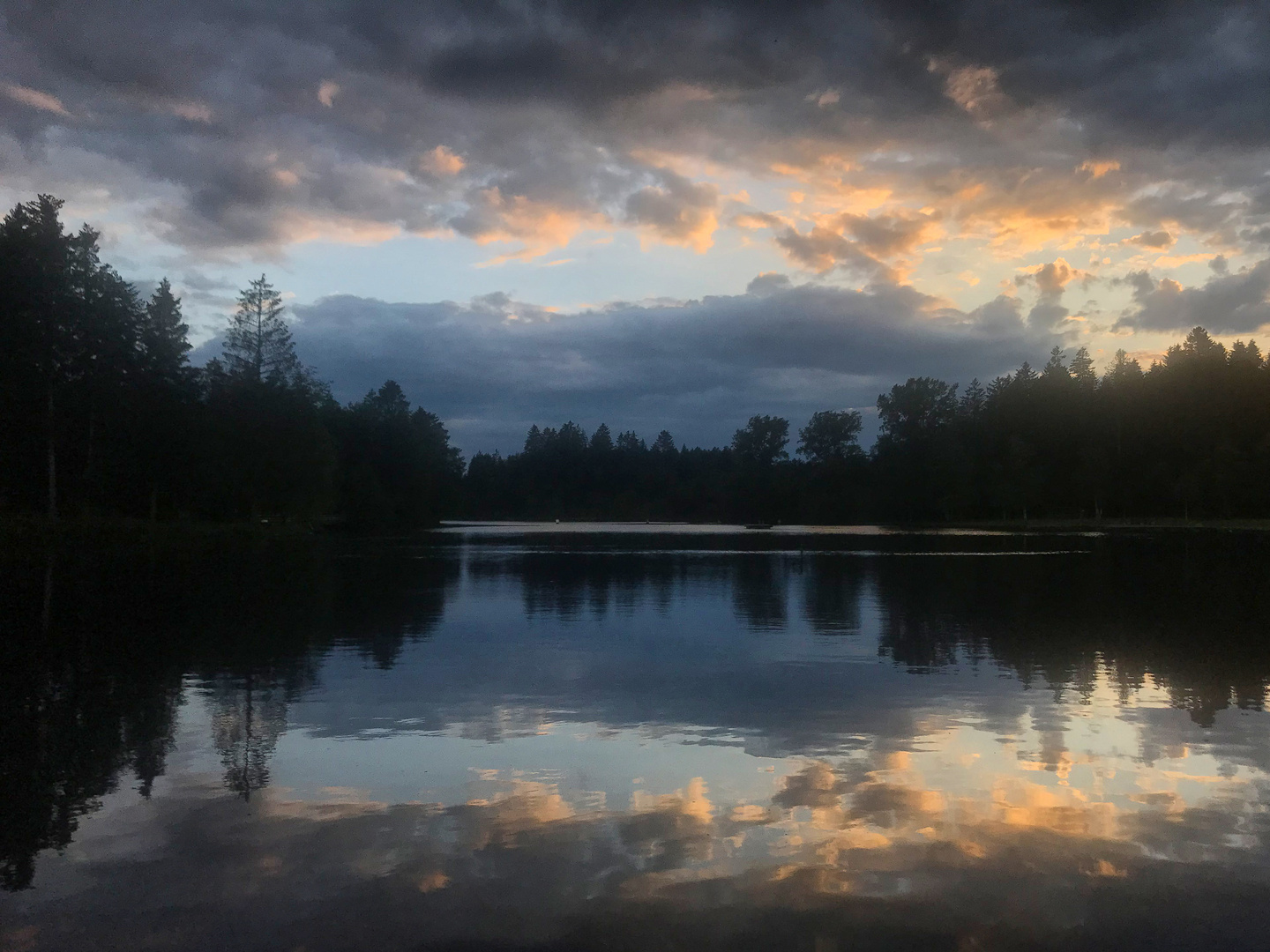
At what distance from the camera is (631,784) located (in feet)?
30.1

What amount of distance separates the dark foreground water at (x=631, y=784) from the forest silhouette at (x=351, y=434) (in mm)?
40692

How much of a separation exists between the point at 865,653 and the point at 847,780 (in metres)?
8.78

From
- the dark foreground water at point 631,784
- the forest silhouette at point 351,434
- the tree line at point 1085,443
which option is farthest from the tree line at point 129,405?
the tree line at point 1085,443

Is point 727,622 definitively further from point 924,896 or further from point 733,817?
point 924,896

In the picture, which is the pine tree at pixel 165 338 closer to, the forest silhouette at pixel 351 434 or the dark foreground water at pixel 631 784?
the forest silhouette at pixel 351 434

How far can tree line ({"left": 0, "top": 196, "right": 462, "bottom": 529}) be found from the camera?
53.5 meters

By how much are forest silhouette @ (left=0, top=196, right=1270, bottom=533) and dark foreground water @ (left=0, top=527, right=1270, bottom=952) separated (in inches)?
1602

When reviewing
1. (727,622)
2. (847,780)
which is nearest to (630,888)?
(847,780)

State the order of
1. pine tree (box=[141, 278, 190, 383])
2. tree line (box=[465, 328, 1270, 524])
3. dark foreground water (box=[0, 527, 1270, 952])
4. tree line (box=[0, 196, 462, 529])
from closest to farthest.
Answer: dark foreground water (box=[0, 527, 1270, 952]), tree line (box=[0, 196, 462, 529]), pine tree (box=[141, 278, 190, 383]), tree line (box=[465, 328, 1270, 524])

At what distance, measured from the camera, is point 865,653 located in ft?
58.1

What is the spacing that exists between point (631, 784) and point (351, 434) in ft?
438

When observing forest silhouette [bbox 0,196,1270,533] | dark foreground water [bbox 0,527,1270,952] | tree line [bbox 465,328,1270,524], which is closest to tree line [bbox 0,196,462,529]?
forest silhouette [bbox 0,196,1270,533]

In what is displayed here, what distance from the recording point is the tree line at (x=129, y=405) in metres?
53.5

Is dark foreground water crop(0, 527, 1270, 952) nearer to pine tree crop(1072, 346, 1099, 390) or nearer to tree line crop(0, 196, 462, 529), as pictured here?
tree line crop(0, 196, 462, 529)
